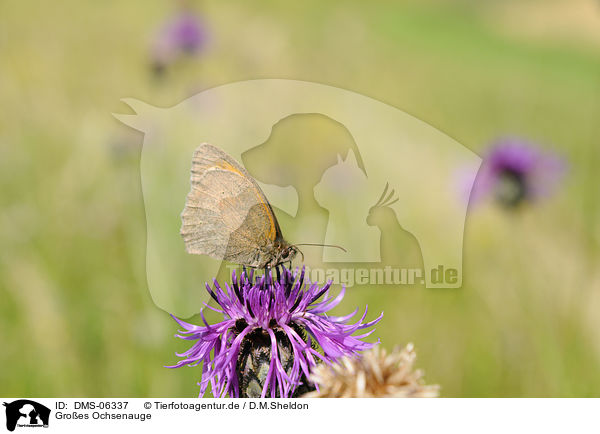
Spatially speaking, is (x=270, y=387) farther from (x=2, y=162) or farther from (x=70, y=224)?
(x=2, y=162)

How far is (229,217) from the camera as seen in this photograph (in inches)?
79.7

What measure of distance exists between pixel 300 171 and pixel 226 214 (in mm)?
3845

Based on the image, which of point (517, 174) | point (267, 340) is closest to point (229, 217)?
point (267, 340)

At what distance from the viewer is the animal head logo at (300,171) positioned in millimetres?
4109

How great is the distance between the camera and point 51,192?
189 inches

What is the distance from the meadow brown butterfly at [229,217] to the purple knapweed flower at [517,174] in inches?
105

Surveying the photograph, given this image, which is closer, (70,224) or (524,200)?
(524,200)

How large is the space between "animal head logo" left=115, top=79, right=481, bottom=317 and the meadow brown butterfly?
60.2 inches

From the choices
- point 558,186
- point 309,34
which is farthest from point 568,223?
point 309,34

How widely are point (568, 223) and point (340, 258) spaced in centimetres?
300

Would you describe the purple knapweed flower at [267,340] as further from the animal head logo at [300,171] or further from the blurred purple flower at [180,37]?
the blurred purple flower at [180,37]
